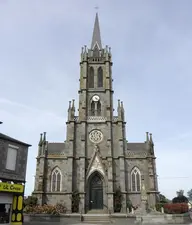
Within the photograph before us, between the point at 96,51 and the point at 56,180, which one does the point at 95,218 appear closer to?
the point at 56,180

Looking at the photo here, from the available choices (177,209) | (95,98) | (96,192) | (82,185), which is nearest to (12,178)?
(82,185)

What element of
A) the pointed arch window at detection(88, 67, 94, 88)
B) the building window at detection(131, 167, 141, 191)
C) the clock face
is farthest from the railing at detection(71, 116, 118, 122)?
the building window at detection(131, 167, 141, 191)

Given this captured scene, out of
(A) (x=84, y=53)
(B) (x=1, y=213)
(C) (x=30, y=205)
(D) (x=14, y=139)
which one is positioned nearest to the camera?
(B) (x=1, y=213)

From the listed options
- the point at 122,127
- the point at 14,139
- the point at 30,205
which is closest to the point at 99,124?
the point at 122,127

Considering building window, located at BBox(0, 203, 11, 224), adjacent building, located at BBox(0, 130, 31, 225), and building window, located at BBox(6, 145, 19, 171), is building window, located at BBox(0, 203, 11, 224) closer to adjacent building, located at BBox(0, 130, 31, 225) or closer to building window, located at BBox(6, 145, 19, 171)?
adjacent building, located at BBox(0, 130, 31, 225)

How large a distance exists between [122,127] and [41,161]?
1323cm

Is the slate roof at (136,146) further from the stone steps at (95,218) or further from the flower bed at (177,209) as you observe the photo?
the flower bed at (177,209)

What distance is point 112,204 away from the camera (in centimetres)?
3275

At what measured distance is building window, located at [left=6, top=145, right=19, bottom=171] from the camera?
19.8m

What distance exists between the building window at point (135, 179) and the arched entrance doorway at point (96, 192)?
15.2ft

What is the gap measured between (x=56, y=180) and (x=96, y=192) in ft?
19.9

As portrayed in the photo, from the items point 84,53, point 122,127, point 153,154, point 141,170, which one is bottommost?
point 141,170

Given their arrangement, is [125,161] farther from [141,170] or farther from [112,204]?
[112,204]

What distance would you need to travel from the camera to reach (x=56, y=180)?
116ft
